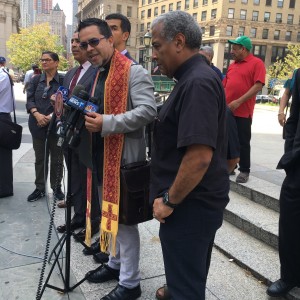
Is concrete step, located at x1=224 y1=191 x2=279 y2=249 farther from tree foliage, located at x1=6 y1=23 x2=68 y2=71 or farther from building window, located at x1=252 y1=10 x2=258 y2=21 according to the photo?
building window, located at x1=252 y1=10 x2=258 y2=21

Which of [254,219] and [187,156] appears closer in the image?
[187,156]

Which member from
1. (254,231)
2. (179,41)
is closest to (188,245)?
(179,41)

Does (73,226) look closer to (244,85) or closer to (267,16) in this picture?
(244,85)

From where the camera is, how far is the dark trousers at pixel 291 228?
246cm

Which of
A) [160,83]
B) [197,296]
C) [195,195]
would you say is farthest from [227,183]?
[160,83]

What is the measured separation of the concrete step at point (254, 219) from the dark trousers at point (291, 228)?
2.33 ft

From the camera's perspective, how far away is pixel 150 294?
2715 millimetres

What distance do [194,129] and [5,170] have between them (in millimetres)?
3899

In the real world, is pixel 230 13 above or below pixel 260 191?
above

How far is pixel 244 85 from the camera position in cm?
428

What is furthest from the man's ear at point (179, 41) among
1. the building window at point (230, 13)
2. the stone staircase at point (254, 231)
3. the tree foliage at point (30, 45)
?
the building window at point (230, 13)

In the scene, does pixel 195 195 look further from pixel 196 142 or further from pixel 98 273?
pixel 98 273

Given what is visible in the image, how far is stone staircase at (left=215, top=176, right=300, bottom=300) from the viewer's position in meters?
3.02

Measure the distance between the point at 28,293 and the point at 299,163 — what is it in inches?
93.0
